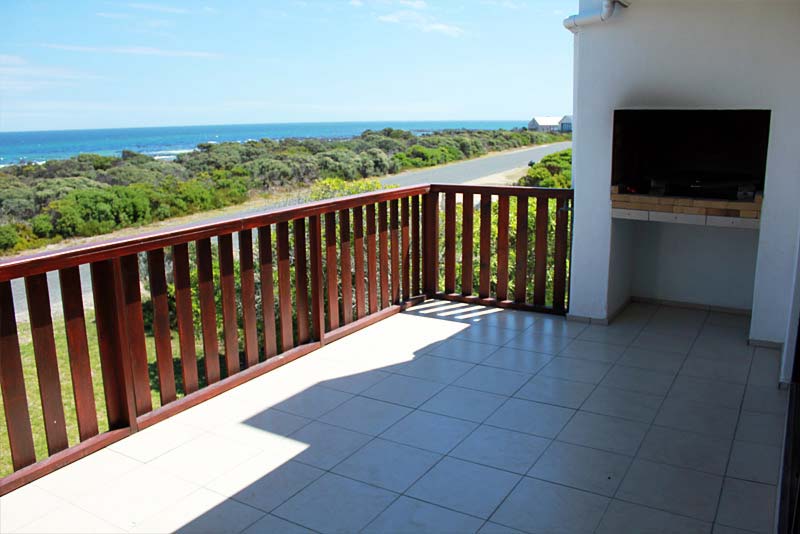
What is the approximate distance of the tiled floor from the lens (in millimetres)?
2219

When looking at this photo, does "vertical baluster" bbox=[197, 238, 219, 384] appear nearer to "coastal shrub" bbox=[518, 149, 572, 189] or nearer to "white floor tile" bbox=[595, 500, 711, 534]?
"white floor tile" bbox=[595, 500, 711, 534]

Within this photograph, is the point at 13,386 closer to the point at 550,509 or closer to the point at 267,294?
the point at 267,294

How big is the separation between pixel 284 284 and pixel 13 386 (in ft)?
5.13

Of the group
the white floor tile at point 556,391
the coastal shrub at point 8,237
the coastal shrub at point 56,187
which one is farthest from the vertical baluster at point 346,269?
the coastal shrub at point 56,187

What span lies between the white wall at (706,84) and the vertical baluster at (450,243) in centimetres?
102

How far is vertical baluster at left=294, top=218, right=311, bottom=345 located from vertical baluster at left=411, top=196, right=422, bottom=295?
1.25 meters

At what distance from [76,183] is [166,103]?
23653 millimetres

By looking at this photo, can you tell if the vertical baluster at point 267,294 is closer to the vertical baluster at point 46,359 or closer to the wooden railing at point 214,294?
the wooden railing at point 214,294

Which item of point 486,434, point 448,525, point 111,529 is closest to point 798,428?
point 486,434

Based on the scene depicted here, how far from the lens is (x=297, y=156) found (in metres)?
16.5

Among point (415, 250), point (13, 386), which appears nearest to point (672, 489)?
point (13, 386)

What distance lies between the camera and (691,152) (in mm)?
4062

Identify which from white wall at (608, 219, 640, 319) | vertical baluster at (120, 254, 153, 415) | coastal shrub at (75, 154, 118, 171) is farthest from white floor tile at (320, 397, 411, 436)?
coastal shrub at (75, 154, 118, 171)

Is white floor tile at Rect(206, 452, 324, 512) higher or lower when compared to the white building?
lower
